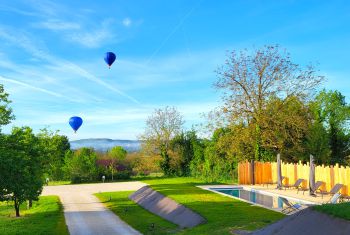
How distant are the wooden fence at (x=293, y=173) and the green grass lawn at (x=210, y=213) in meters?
6.67

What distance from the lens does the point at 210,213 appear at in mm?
20891

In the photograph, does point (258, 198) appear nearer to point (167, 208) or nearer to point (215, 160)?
point (167, 208)

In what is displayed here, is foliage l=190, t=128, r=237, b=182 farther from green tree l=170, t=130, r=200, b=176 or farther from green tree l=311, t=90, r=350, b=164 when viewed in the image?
green tree l=311, t=90, r=350, b=164

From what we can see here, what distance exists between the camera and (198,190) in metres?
31.1

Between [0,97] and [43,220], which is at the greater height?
[0,97]

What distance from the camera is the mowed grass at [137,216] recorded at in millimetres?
19991

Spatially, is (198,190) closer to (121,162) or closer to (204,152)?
(204,152)

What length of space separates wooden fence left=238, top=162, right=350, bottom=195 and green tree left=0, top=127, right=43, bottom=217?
18.1 metres

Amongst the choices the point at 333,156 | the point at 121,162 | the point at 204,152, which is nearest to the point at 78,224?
the point at 204,152

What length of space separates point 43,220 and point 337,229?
18.1 metres

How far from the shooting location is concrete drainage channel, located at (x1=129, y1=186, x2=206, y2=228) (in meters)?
20.4

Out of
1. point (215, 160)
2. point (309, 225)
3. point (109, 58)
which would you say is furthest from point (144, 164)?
point (309, 225)

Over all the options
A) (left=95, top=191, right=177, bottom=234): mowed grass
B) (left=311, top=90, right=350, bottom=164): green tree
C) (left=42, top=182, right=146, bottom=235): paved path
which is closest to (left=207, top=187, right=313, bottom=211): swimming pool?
(left=95, top=191, right=177, bottom=234): mowed grass

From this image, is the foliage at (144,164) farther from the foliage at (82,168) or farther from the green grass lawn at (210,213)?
the green grass lawn at (210,213)
